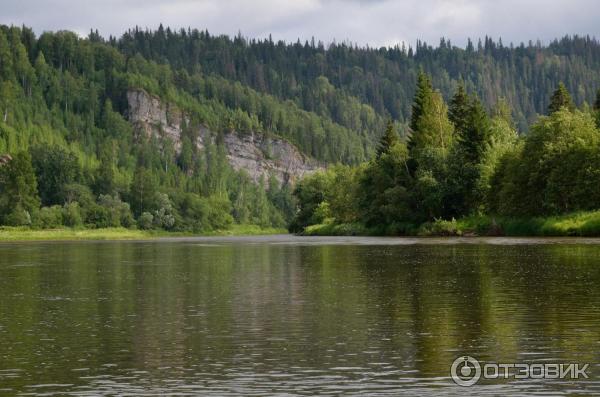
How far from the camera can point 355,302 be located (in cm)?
3675

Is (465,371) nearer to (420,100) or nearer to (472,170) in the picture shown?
(472,170)

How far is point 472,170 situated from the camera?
12362cm

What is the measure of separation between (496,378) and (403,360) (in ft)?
9.76

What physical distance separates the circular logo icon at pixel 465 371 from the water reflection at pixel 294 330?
269mm

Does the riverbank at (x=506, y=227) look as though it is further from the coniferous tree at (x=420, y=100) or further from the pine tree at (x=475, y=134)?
the coniferous tree at (x=420, y=100)

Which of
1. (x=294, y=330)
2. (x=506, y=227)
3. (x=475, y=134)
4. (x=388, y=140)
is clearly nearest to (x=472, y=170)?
(x=475, y=134)

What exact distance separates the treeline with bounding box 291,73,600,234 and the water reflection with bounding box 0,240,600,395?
171ft

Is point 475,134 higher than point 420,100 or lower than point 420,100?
lower

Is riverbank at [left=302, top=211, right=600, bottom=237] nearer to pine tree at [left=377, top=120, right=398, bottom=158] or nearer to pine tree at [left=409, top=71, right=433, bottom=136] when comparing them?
pine tree at [left=377, top=120, right=398, bottom=158]

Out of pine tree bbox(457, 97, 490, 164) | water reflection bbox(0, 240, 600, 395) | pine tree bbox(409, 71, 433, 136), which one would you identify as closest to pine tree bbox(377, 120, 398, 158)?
pine tree bbox(409, 71, 433, 136)

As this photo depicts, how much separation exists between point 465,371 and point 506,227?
92.3 meters

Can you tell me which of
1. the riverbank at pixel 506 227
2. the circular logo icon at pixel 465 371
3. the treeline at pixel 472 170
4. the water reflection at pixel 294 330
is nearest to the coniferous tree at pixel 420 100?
the treeline at pixel 472 170

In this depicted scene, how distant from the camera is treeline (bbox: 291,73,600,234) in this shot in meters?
104

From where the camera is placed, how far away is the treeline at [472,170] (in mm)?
103750
